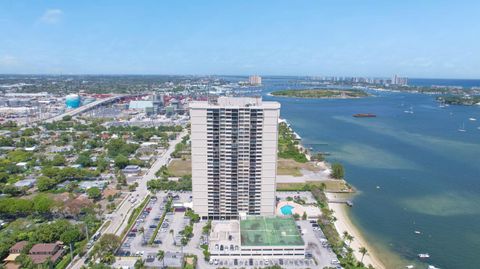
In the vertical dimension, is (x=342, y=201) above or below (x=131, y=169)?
below

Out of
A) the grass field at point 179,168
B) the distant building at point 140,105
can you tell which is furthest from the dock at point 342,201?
the distant building at point 140,105

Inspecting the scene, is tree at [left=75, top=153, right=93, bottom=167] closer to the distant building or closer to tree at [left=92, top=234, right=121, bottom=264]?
tree at [left=92, top=234, right=121, bottom=264]

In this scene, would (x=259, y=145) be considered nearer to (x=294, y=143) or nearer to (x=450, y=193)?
(x=450, y=193)

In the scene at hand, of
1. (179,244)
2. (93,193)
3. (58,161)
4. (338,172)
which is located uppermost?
(338,172)

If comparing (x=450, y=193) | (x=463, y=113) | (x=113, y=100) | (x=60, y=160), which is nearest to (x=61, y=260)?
(x=60, y=160)

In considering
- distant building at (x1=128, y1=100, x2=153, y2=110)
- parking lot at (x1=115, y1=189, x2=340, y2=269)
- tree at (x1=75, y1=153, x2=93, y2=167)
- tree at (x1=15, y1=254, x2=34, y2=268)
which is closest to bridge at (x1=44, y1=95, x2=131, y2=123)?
distant building at (x1=128, y1=100, x2=153, y2=110)

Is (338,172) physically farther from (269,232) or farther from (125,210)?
(125,210)

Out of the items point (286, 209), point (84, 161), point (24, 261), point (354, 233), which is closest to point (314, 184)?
point (286, 209)

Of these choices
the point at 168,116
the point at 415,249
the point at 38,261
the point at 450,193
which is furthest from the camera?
the point at 168,116
